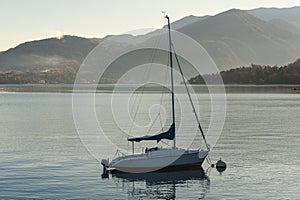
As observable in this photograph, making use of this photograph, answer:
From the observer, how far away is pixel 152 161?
4212 cm

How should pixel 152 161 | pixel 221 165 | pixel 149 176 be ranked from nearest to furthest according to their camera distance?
pixel 149 176 < pixel 152 161 < pixel 221 165

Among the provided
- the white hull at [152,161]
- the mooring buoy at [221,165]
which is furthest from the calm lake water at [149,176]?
the white hull at [152,161]

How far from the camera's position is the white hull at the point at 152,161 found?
4209 centimetres

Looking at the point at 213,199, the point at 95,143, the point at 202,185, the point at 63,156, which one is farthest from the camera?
the point at 95,143

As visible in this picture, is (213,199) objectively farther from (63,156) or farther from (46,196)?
(63,156)

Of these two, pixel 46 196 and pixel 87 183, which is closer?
pixel 46 196

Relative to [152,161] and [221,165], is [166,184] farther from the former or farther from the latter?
[221,165]

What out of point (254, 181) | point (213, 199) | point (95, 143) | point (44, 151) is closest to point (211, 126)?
point (95, 143)

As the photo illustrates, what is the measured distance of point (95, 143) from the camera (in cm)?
5947

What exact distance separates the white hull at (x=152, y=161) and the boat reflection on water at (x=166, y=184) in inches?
19.4

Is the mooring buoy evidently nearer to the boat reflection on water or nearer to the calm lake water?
the calm lake water

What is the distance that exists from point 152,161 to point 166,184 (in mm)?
3558

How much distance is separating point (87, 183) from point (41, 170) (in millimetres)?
6606

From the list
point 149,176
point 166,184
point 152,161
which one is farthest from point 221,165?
point 166,184
